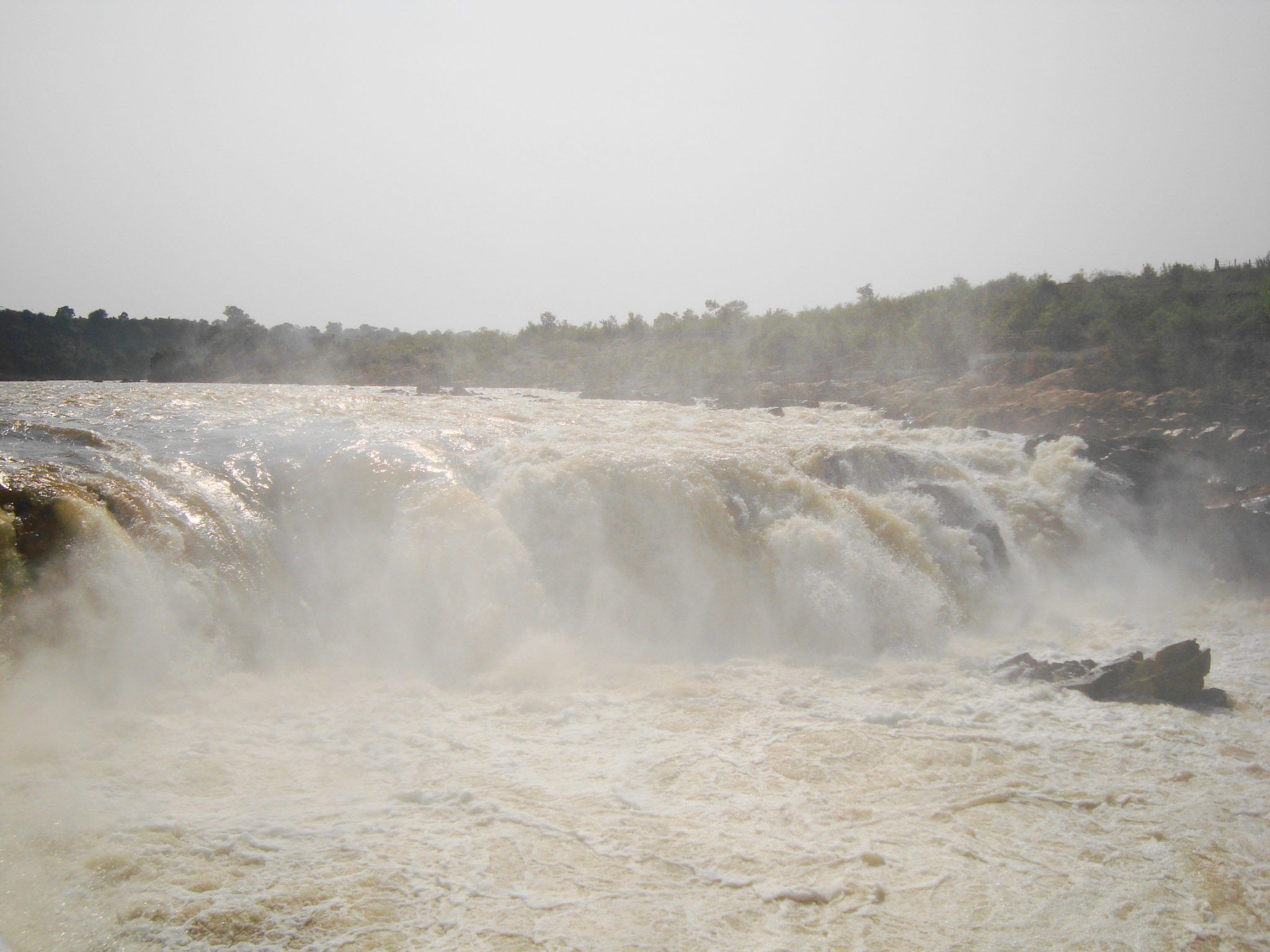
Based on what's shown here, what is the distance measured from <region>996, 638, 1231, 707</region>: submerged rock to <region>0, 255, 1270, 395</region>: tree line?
12241mm

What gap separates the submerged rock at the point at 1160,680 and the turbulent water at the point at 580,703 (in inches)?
7.4

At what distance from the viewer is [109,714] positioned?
529 centimetres

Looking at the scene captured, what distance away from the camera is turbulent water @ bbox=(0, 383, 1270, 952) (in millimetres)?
3762

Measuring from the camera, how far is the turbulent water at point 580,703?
3.76 m

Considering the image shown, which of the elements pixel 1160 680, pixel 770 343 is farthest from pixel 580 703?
pixel 770 343

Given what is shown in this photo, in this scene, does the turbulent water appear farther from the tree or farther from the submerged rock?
the tree

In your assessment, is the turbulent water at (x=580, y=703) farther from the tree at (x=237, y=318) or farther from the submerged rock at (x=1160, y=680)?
the tree at (x=237, y=318)

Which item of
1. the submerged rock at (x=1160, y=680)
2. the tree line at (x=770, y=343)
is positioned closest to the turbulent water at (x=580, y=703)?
the submerged rock at (x=1160, y=680)

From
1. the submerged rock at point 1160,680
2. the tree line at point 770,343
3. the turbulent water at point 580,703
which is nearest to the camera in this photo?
the turbulent water at point 580,703

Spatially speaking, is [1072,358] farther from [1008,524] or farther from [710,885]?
[710,885]

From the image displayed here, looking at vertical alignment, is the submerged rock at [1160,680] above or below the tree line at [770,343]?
below

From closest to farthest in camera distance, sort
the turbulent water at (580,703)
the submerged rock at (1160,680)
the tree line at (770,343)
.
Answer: the turbulent water at (580,703) < the submerged rock at (1160,680) < the tree line at (770,343)

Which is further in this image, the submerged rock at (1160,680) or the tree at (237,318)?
the tree at (237,318)

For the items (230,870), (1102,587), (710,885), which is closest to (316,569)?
(230,870)
